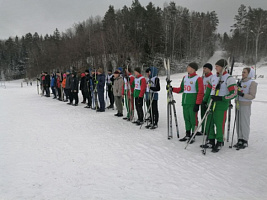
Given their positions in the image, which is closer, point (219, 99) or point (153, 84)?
point (219, 99)

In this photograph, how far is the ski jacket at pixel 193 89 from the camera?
539 centimetres

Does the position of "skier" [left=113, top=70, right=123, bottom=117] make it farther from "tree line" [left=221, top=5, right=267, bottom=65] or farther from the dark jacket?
"tree line" [left=221, top=5, right=267, bottom=65]

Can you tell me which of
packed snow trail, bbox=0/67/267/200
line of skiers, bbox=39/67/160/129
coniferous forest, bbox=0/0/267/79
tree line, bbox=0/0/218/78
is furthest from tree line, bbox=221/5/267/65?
packed snow trail, bbox=0/67/267/200

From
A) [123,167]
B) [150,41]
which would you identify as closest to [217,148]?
[123,167]

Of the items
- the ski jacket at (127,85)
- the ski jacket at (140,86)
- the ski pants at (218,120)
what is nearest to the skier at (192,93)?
the ski pants at (218,120)

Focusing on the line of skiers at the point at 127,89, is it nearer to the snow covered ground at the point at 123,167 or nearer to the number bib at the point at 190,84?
the snow covered ground at the point at 123,167

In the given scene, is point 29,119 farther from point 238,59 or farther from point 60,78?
point 238,59

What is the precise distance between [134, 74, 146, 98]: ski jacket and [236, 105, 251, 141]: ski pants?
10.5 feet

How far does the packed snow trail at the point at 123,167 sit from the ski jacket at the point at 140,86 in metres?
1.37

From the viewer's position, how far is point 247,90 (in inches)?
204

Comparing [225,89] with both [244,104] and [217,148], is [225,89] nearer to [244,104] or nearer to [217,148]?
[244,104]

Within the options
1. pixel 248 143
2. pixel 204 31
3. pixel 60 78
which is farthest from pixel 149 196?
pixel 204 31

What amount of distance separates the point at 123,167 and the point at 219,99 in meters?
2.67

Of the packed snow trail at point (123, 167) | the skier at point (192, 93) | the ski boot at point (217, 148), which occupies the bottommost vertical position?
the packed snow trail at point (123, 167)
